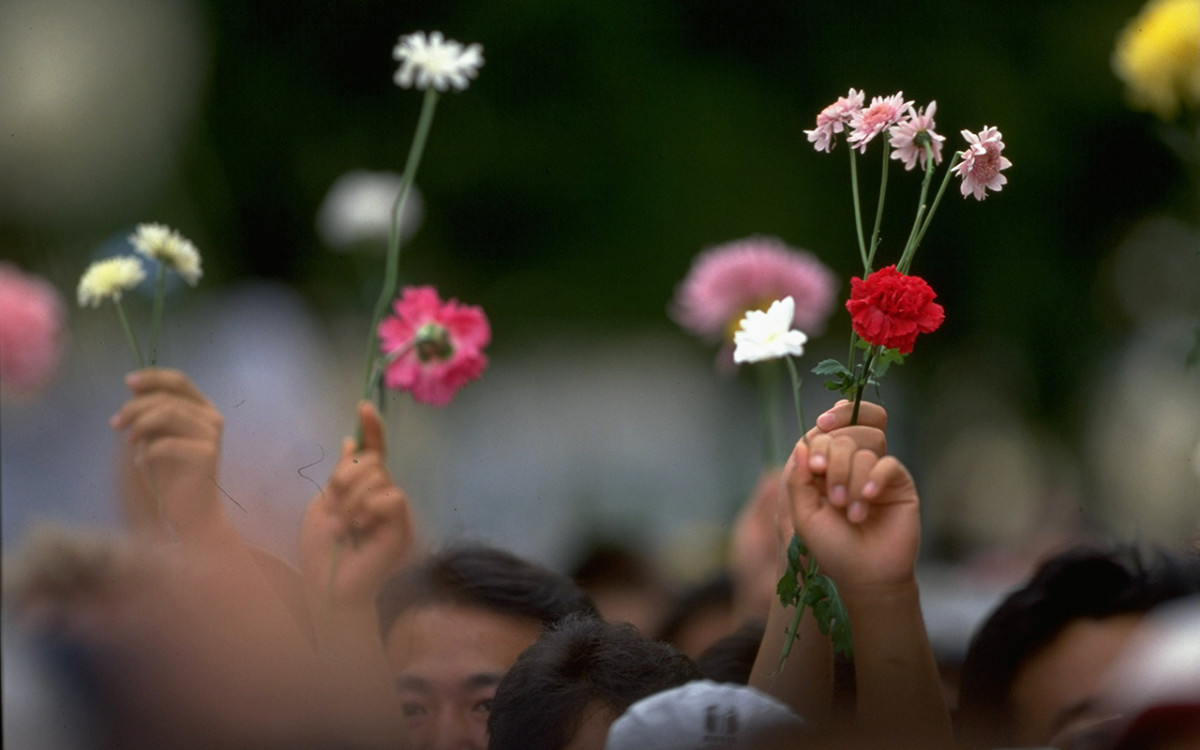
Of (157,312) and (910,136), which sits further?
(157,312)

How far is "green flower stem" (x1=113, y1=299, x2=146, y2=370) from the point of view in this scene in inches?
40.8

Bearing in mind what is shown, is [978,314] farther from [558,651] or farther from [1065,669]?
[558,651]

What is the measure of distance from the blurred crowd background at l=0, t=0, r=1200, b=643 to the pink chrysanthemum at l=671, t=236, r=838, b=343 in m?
0.08

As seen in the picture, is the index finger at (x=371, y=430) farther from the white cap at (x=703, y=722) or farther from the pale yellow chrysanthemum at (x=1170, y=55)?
the pale yellow chrysanthemum at (x=1170, y=55)

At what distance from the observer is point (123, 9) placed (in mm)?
1324

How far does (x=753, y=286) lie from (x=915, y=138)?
1.31 feet

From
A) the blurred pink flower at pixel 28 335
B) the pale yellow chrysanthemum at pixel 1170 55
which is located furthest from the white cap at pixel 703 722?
the pale yellow chrysanthemum at pixel 1170 55

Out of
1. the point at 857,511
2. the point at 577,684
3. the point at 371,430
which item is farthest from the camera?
the point at 371,430

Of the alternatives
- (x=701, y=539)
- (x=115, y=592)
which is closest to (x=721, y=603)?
(x=701, y=539)

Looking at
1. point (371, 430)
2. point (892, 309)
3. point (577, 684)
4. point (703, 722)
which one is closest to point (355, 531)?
point (371, 430)

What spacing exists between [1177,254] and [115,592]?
137cm

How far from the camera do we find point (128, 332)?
104cm

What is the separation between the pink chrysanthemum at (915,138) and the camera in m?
0.87

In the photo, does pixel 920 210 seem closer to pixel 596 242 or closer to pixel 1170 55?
pixel 1170 55
